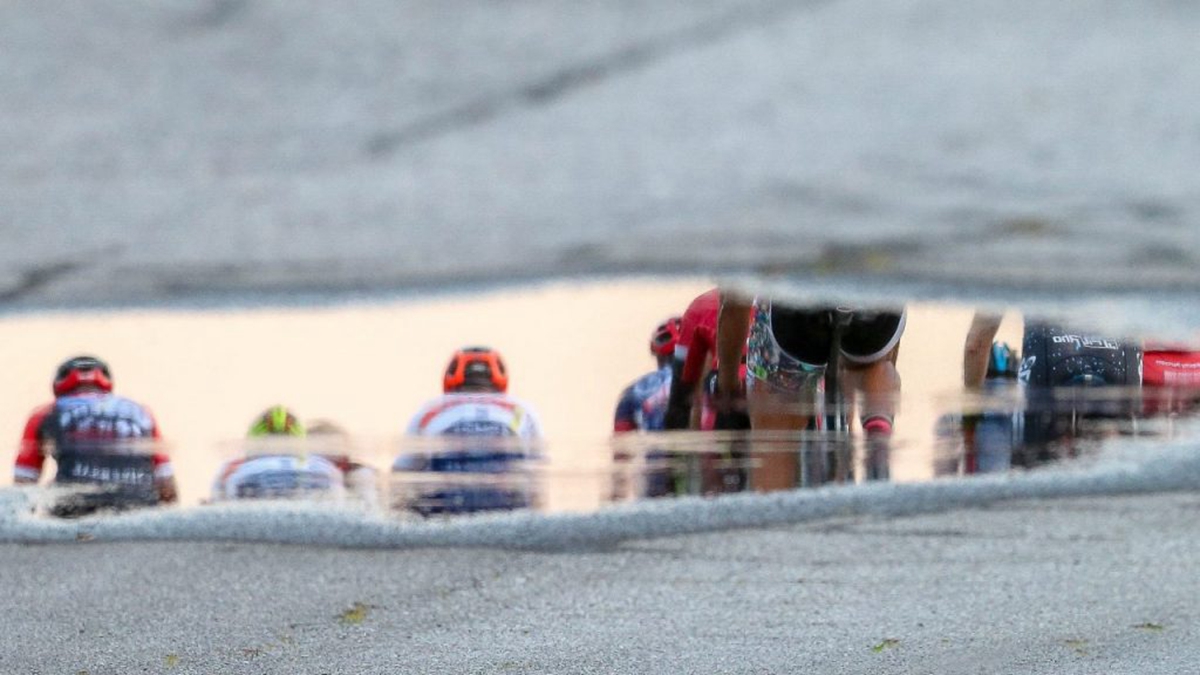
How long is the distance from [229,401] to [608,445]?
1.47 metres

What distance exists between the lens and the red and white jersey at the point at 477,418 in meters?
5.60

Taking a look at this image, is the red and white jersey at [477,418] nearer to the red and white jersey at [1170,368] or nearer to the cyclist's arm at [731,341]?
the cyclist's arm at [731,341]

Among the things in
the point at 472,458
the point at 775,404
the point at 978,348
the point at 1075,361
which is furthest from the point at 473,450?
the point at 1075,361

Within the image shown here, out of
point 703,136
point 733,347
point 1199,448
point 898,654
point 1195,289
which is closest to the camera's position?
point 898,654

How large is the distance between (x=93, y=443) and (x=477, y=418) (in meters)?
1.23

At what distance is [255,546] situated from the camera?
4879 mm

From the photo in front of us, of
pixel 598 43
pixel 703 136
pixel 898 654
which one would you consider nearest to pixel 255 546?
pixel 898 654

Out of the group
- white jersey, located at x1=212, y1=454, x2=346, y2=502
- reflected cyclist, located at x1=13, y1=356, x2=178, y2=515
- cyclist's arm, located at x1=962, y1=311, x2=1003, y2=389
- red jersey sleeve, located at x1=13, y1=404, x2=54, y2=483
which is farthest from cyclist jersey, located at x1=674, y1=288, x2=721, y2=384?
red jersey sleeve, located at x1=13, y1=404, x2=54, y2=483

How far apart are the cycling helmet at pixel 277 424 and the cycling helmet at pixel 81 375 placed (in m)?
0.61

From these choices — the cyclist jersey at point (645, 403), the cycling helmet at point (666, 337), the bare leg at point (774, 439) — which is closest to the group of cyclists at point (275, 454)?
the cyclist jersey at point (645, 403)

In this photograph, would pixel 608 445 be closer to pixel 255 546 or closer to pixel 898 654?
pixel 255 546

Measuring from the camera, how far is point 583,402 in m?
5.72

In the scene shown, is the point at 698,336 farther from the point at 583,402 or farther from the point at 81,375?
the point at 81,375

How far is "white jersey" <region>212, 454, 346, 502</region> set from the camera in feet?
17.3
